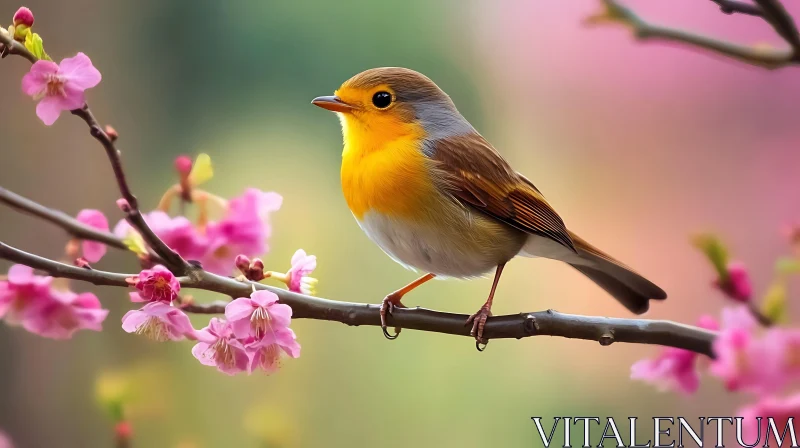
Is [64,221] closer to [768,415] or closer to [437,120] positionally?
[437,120]

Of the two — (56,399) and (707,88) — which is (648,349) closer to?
(707,88)

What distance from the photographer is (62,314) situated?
678 millimetres

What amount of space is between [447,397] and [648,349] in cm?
36

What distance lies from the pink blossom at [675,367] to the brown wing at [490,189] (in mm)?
149

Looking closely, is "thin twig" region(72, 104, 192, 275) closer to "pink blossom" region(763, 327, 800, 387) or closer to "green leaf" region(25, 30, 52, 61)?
"green leaf" region(25, 30, 52, 61)

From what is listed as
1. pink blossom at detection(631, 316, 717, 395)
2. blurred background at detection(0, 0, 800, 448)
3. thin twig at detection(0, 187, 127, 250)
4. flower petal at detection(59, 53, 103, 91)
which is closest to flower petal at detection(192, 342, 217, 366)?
thin twig at detection(0, 187, 127, 250)

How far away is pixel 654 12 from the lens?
129cm

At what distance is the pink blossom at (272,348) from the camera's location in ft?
1.90

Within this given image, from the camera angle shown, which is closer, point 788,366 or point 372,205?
point 788,366

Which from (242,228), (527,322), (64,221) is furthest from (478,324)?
(64,221)

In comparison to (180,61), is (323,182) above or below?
below

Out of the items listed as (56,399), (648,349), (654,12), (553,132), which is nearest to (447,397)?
(648,349)

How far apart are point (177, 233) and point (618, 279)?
49 centimetres

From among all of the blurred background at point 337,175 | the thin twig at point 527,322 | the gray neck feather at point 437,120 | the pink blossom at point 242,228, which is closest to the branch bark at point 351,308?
the thin twig at point 527,322
